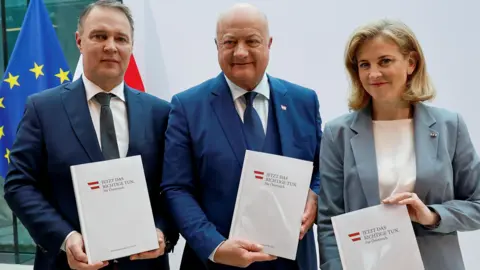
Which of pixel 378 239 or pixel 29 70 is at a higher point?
pixel 29 70

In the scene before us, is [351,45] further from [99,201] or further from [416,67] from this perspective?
[99,201]

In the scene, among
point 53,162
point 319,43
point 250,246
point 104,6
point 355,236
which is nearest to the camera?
point 355,236

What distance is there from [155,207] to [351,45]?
1.07 m

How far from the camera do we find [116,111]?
1.99 meters

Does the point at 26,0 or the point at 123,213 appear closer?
the point at 123,213

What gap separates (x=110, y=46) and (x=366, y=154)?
1132mm

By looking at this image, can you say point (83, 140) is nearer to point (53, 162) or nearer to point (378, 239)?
point (53, 162)

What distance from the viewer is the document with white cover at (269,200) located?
5.54 feet

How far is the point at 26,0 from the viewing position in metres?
4.72

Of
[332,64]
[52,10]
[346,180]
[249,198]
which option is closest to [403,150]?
[346,180]

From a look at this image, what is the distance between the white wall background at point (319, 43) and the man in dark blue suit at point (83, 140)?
228 centimetres

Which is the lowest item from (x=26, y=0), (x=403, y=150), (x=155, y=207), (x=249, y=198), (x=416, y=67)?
(x=155, y=207)

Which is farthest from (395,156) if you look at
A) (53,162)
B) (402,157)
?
(53,162)

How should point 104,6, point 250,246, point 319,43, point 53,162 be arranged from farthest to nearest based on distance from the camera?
point 319,43 < point 104,6 < point 53,162 < point 250,246
